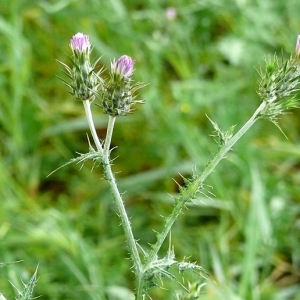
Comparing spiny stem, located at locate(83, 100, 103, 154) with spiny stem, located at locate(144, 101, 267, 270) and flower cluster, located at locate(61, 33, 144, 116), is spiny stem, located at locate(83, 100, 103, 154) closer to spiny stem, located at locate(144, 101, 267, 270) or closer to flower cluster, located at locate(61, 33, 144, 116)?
flower cluster, located at locate(61, 33, 144, 116)

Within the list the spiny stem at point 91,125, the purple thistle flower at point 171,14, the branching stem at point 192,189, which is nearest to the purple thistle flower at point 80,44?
the spiny stem at point 91,125

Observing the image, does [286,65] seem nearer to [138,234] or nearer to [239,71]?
[138,234]

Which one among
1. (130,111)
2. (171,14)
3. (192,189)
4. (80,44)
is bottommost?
(192,189)

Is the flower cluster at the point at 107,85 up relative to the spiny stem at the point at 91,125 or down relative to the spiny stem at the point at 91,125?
up

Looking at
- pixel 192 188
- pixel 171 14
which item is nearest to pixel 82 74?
pixel 192 188

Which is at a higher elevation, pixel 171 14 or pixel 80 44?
pixel 171 14

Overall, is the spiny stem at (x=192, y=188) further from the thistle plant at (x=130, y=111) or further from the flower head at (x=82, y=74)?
the flower head at (x=82, y=74)

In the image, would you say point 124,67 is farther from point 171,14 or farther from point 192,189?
point 171,14

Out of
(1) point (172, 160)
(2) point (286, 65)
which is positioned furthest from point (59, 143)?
(2) point (286, 65)
